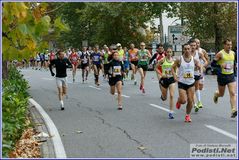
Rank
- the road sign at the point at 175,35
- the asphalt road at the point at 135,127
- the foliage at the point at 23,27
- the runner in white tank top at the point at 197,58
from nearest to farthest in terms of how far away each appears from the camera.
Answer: the foliage at the point at 23,27 → the asphalt road at the point at 135,127 → the runner in white tank top at the point at 197,58 → the road sign at the point at 175,35

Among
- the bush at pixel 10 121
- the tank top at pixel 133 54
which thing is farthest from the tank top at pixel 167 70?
the tank top at pixel 133 54

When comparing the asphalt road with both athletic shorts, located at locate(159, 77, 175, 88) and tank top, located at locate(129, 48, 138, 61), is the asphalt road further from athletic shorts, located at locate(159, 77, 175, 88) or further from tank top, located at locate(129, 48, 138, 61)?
tank top, located at locate(129, 48, 138, 61)

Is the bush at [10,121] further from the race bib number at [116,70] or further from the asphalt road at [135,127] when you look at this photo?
the race bib number at [116,70]

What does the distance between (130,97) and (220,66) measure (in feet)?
18.5

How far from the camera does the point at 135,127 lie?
11.1 metres

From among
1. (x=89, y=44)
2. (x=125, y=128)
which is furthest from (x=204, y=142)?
(x=89, y=44)

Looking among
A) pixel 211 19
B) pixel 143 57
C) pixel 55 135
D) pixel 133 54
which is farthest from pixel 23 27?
pixel 211 19

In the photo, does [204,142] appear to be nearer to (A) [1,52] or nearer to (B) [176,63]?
(B) [176,63]

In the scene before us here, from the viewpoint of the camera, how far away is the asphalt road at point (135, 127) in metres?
8.70

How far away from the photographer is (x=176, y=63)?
37.8ft

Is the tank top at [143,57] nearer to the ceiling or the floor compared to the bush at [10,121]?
nearer to the ceiling

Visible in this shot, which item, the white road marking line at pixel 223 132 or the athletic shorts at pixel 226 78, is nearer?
the white road marking line at pixel 223 132

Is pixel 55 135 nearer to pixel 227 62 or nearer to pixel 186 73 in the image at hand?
pixel 186 73

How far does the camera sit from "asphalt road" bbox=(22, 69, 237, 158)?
8.70m
